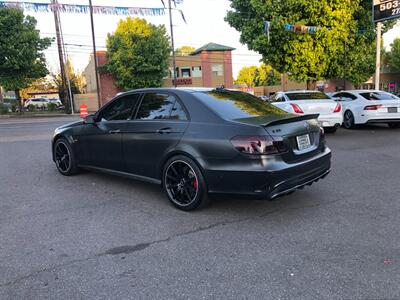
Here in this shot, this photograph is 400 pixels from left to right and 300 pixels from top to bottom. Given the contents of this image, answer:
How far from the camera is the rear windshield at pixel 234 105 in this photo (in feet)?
14.9

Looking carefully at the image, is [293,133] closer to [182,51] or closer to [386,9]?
[386,9]

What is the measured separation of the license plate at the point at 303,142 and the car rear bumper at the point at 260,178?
7.4 inches

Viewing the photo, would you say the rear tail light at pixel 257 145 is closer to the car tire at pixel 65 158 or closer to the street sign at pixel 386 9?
the car tire at pixel 65 158

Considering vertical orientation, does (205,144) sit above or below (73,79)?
below

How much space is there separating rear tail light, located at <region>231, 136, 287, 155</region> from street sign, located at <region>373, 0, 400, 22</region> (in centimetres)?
1358

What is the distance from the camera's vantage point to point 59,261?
3381mm

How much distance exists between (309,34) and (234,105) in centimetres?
1349

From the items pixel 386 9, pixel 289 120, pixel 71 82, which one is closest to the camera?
pixel 289 120

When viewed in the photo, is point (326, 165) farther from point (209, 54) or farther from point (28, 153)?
point (209, 54)

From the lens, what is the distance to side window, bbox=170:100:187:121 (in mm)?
4703

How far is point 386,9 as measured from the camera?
48.5 ft

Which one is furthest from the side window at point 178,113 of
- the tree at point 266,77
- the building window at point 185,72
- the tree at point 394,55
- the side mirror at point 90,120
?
the tree at point 266,77

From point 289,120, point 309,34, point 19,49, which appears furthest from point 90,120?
point 19,49

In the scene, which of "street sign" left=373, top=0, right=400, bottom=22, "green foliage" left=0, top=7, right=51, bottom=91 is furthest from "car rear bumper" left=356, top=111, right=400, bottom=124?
"green foliage" left=0, top=7, right=51, bottom=91
